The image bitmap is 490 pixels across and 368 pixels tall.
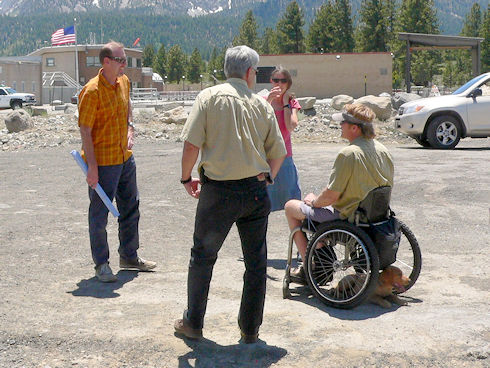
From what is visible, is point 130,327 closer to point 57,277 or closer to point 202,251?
point 202,251

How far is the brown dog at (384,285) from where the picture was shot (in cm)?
525

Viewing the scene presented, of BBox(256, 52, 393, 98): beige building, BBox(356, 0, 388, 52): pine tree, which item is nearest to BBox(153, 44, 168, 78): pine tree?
BBox(356, 0, 388, 52): pine tree

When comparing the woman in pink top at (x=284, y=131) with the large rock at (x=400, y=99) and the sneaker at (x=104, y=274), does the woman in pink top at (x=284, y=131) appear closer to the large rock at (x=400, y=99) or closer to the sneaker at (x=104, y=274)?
the sneaker at (x=104, y=274)

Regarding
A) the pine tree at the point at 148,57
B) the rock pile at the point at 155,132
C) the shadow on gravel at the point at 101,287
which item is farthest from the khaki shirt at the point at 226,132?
the pine tree at the point at 148,57

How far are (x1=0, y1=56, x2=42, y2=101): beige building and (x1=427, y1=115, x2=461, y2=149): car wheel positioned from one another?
67.8 meters

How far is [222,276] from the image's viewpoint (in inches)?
245

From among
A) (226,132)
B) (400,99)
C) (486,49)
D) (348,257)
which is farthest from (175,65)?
(226,132)

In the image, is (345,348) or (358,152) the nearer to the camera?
(345,348)

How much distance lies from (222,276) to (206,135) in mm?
2295

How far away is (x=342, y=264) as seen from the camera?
5348 millimetres

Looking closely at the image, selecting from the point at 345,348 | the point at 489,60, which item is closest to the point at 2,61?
the point at 489,60

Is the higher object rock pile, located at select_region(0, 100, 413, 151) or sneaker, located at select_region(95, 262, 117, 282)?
rock pile, located at select_region(0, 100, 413, 151)

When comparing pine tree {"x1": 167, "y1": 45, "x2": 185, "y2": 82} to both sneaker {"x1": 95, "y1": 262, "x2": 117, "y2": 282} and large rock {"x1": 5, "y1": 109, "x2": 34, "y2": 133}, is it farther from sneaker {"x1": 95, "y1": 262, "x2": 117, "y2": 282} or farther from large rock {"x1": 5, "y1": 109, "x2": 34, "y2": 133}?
sneaker {"x1": 95, "y1": 262, "x2": 117, "y2": 282}

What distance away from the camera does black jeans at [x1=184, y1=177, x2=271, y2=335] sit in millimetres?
4215
